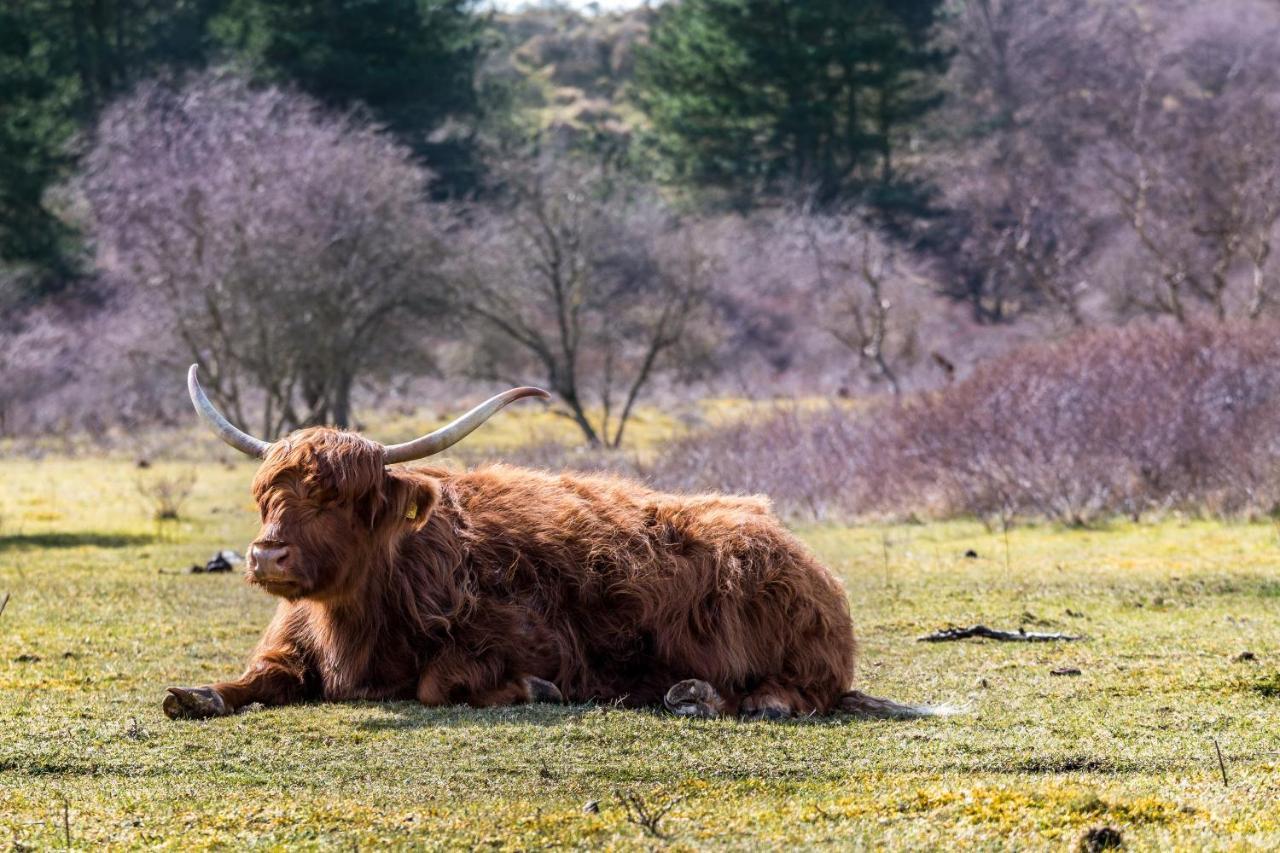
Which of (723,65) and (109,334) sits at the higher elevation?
(723,65)

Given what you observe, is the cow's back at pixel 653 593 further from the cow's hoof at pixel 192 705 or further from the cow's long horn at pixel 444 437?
the cow's hoof at pixel 192 705

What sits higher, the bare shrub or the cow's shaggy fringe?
the cow's shaggy fringe

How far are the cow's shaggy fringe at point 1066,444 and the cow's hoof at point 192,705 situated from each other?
12.1 meters

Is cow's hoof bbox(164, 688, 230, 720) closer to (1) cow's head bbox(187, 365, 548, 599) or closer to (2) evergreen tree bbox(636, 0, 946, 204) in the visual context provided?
(1) cow's head bbox(187, 365, 548, 599)

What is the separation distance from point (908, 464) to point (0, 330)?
25.8 meters

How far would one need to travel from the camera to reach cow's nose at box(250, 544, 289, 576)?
6.73m

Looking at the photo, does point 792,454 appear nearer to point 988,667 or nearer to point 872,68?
point 988,667

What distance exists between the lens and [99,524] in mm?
18062

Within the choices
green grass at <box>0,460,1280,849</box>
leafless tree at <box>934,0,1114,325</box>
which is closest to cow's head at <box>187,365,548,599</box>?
green grass at <box>0,460,1280,849</box>

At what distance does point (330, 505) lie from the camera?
23.1ft

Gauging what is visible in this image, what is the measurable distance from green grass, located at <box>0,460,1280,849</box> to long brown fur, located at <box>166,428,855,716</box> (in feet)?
1.05

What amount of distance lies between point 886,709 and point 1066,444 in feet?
37.5

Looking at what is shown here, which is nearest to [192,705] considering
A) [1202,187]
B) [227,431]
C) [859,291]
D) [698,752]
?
[227,431]

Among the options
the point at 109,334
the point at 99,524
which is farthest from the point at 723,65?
the point at 99,524
